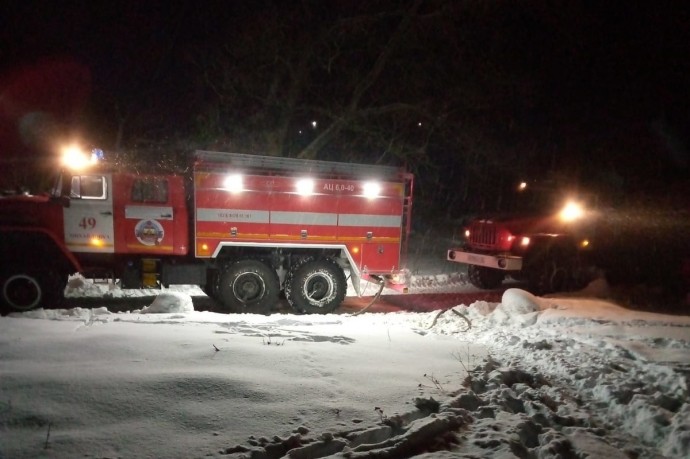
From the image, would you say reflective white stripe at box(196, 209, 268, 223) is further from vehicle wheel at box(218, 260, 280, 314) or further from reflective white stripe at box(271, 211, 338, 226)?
vehicle wheel at box(218, 260, 280, 314)

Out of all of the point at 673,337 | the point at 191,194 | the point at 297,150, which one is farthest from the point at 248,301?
the point at 297,150

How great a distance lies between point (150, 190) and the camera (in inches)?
351

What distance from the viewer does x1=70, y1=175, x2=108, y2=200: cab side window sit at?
8688mm

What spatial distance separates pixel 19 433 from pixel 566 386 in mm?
4774

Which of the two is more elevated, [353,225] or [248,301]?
[353,225]

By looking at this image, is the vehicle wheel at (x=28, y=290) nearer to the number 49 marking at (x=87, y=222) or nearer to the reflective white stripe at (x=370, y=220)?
the number 49 marking at (x=87, y=222)

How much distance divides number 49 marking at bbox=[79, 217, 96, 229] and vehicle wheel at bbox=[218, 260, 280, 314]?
240cm

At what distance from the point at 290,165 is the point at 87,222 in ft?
12.2

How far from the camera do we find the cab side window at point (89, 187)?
8688mm

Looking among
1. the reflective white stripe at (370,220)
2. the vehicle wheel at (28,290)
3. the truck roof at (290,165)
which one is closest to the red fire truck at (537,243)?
the reflective white stripe at (370,220)

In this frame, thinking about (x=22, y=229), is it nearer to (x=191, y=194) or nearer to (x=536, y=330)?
(x=191, y=194)

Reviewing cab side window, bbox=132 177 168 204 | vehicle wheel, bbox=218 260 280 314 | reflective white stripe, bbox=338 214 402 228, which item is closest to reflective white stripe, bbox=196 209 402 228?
reflective white stripe, bbox=338 214 402 228

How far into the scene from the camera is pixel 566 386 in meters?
5.09

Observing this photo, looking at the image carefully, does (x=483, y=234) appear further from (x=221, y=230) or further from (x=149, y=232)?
(x=149, y=232)
